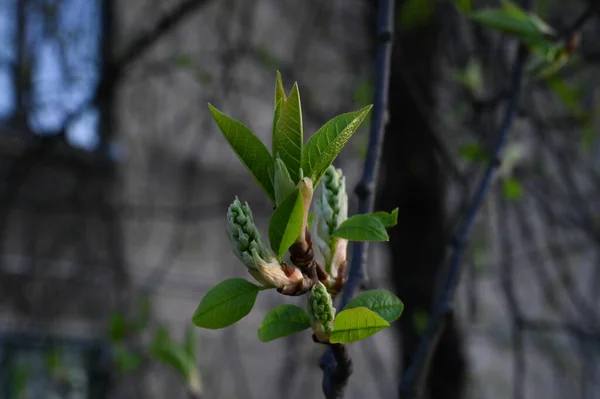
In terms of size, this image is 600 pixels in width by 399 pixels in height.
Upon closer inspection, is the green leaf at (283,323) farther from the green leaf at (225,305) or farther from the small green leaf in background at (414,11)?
the small green leaf in background at (414,11)

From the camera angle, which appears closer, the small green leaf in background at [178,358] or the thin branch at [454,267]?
the thin branch at [454,267]

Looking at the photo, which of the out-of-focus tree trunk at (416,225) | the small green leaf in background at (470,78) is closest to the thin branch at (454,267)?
the small green leaf in background at (470,78)

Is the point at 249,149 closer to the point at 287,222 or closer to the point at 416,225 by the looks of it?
the point at 287,222

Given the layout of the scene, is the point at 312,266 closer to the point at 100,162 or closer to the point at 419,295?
the point at 419,295

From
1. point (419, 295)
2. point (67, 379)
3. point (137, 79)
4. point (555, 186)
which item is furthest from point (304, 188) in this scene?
point (137, 79)

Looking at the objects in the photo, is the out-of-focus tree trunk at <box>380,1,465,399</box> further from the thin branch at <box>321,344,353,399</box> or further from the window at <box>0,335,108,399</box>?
the thin branch at <box>321,344,353,399</box>
